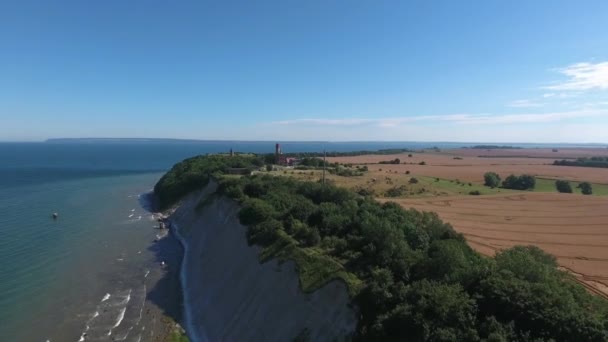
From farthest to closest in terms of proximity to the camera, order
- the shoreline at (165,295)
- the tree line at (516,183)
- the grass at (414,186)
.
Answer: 1. the tree line at (516,183)
2. the grass at (414,186)
3. the shoreline at (165,295)

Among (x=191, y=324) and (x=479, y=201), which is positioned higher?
(x=479, y=201)

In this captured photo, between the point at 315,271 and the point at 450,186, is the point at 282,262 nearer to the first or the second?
the point at 315,271

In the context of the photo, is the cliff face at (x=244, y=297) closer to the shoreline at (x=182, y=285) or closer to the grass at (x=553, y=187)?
the shoreline at (x=182, y=285)

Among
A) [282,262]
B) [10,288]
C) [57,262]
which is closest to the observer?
[282,262]

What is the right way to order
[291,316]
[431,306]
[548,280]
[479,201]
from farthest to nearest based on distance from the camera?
[479,201], [291,316], [548,280], [431,306]

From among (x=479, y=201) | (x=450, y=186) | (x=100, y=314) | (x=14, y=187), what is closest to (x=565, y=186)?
(x=450, y=186)

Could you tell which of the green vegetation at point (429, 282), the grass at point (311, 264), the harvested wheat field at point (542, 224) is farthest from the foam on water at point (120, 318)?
the harvested wheat field at point (542, 224)
